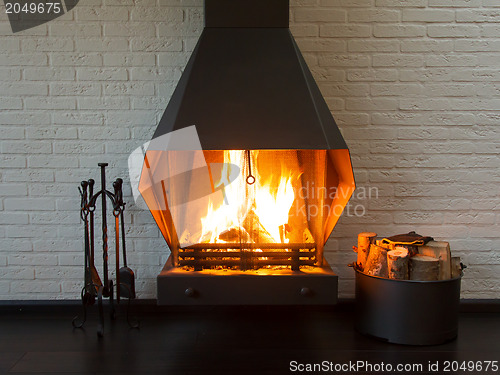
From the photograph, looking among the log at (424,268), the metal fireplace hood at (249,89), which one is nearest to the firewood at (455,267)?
the log at (424,268)

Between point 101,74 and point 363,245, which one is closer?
point 363,245

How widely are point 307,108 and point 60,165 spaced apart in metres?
1.33

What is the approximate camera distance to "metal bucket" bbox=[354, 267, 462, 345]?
2.14 meters

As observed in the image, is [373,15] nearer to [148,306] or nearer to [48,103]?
[48,103]

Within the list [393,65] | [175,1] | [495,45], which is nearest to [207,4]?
[175,1]

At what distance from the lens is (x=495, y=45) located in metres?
2.43

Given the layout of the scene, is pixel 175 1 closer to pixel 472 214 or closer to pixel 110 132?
pixel 110 132

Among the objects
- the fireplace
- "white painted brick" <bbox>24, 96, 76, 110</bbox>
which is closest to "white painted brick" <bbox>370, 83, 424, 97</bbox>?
the fireplace

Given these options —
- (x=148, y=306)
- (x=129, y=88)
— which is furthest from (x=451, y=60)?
(x=148, y=306)

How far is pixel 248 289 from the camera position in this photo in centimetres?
206

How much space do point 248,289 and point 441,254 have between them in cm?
89

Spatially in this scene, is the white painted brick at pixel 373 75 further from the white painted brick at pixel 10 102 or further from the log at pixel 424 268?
the white painted brick at pixel 10 102

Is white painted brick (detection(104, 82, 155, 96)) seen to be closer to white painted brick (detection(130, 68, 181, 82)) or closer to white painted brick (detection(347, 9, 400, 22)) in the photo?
white painted brick (detection(130, 68, 181, 82))

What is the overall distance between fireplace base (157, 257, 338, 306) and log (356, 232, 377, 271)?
0.34m
